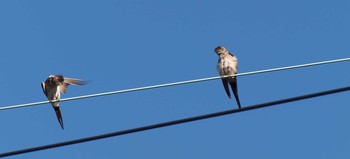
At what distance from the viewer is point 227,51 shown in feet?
57.9

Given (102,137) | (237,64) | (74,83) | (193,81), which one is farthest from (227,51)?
(102,137)

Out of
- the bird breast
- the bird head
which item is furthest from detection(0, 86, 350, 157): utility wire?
the bird head

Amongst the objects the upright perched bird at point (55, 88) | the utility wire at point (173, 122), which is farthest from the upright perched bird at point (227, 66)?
the utility wire at point (173, 122)

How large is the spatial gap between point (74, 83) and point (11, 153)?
711 centimetres

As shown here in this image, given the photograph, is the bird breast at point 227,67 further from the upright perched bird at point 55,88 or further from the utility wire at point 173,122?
the utility wire at point 173,122

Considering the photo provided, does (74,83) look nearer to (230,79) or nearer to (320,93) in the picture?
(230,79)

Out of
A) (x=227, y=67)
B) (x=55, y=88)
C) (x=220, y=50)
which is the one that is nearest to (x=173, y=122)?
(x=227, y=67)

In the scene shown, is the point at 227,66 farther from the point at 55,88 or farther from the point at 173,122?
the point at 173,122

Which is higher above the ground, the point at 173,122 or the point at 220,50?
the point at 220,50

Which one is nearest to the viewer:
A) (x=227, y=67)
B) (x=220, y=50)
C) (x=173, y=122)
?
(x=173, y=122)

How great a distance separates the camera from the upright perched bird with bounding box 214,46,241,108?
1736cm

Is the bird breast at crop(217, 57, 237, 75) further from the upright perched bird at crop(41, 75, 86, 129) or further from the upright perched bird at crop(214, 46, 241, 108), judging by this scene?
the upright perched bird at crop(41, 75, 86, 129)

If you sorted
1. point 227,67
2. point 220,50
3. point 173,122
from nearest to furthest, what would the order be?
point 173,122, point 227,67, point 220,50

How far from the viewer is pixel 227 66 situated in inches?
683
